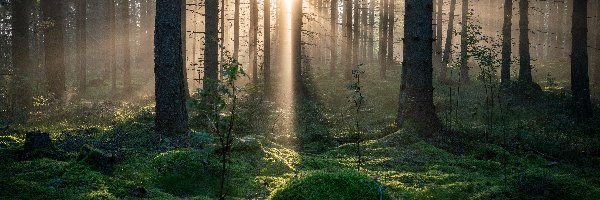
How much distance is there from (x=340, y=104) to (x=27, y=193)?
1741 centimetres

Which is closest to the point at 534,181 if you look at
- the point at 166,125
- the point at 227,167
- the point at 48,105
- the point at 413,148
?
the point at 413,148

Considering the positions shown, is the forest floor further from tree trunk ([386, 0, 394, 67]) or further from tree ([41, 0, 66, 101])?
tree trunk ([386, 0, 394, 67])

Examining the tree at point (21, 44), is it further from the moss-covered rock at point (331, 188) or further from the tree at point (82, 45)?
the moss-covered rock at point (331, 188)

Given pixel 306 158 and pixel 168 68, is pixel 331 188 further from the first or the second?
pixel 168 68

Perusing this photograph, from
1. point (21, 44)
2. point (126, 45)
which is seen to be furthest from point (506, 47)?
point (21, 44)

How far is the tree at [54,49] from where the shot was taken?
20.2 meters

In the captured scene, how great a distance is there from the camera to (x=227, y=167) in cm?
757

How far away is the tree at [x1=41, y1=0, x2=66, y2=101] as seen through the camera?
20156 mm

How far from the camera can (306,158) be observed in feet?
29.5

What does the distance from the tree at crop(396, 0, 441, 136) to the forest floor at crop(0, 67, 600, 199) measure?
19.9 inches

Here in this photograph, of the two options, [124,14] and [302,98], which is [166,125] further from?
[124,14]

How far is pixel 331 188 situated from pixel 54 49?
19.7 m

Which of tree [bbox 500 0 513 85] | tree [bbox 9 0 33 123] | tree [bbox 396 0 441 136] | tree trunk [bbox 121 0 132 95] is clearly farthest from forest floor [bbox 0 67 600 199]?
tree trunk [bbox 121 0 132 95]

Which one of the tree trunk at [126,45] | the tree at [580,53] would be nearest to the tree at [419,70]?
the tree at [580,53]
